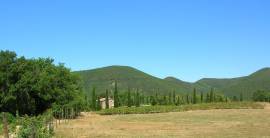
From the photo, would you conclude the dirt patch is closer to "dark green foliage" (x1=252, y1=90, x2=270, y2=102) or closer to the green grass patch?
the green grass patch

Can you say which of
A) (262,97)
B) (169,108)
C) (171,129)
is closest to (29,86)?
(171,129)

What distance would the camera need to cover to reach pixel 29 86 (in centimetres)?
7319

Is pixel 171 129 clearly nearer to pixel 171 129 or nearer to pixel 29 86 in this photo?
pixel 171 129

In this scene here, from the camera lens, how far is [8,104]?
74.2 meters

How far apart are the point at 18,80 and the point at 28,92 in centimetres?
234

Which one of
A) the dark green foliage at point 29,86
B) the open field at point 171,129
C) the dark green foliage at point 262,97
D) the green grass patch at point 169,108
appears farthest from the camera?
the dark green foliage at point 262,97

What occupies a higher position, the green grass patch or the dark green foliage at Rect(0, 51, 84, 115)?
the dark green foliage at Rect(0, 51, 84, 115)

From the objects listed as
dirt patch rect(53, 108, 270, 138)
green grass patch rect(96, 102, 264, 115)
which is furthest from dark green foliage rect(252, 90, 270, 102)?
dirt patch rect(53, 108, 270, 138)

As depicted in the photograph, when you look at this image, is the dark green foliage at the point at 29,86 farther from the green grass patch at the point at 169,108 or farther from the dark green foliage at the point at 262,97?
the dark green foliage at the point at 262,97

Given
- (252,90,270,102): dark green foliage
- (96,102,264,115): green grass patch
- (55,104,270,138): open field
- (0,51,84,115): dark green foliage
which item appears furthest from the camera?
(252,90,270,102): dark green foliage

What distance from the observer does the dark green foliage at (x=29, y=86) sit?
72812 millimetres

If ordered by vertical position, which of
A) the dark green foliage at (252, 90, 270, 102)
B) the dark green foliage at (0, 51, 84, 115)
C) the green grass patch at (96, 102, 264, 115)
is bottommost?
the green grass patch at (96, 102, 264, 115)

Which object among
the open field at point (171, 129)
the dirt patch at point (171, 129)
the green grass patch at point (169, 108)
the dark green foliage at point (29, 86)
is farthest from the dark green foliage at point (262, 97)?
the dirt patch at point (171, 129)

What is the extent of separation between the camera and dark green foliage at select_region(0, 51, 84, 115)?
72.8 meters
